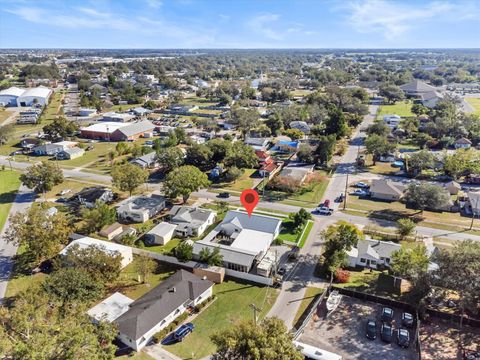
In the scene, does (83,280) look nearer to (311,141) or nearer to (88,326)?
(88,326)

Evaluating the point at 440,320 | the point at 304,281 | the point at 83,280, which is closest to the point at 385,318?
the point at 440,320

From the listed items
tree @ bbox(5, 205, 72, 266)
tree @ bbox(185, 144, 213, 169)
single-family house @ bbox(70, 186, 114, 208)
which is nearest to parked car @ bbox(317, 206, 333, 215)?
tree @ bbox(185, 144, 213, 169)

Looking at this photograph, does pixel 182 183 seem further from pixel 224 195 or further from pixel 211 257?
pixel 211 257

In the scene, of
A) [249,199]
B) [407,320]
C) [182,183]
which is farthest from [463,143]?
[182,183]

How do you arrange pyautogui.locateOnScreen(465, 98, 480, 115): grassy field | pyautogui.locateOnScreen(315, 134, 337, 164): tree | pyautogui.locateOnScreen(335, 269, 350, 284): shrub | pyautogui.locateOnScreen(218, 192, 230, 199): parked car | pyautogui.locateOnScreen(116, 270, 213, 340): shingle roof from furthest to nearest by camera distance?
pyautogui.locateOnScreen(465, 98, 480, 115): grassy field < pyautogui.locateOnScreen(315, 134, 337, 164): tree < pyautogui.locateOnScreen(218, 192, 230, 199): parked car < pyautogui.locateOnScreen(335, 269, 350, 284): shrub < pyautogui.locateOnScreen(116, 270, 213, 340): shingle roof

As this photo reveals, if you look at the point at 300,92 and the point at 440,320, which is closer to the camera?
the point at 440,320

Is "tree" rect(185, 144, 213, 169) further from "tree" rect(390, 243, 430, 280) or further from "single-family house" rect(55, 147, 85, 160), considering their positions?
"tree" rect(390, 243, 430, 280)
